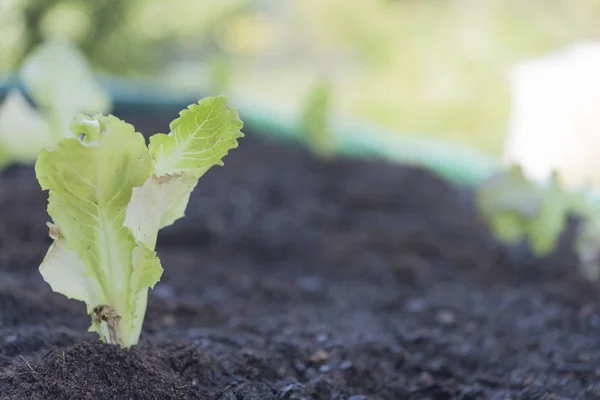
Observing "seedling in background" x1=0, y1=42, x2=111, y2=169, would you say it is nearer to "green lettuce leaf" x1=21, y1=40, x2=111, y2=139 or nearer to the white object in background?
"green lettuce leaf" x1=21, y1=40, x2=111, y2=139

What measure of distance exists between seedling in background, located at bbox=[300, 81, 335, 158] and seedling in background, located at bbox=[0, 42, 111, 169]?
3.26ft

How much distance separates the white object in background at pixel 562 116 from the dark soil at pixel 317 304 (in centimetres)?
36

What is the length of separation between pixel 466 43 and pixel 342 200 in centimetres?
276

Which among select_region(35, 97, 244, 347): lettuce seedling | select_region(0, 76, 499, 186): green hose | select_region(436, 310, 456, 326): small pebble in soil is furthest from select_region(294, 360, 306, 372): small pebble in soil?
select_region(0, 76, 499, 186): green hose

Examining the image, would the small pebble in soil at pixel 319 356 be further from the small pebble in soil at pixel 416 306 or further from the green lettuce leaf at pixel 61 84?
the green lettuce leaf at pixel 61 84

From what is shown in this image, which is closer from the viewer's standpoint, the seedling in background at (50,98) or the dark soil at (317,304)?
the dark soil at (317,304)

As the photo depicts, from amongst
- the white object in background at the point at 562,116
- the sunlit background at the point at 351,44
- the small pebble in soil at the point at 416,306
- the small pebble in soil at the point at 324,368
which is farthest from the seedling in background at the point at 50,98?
the sunlit background at the point at 351,44

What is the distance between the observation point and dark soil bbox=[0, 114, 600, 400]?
3.07ft

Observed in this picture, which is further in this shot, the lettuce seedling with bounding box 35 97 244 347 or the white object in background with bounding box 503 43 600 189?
the white object in background with bounding box 503 43 600 189

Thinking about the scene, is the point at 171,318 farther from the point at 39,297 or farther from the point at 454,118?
the point at 454,118

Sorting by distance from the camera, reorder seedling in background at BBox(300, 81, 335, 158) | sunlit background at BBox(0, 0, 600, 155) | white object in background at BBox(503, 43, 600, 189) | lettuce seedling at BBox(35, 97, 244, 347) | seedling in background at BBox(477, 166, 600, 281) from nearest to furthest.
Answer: lettuce seedling at BBox(35, 97, 244, 347) < seedling in background at BBox(477, 166, 600, 281) < white object in background at BBox(503, 43, 600, 189) < seedling in background at BBox(300, 81, 335, 158) < sunlit background at BBox(0, 0, 600, 155)

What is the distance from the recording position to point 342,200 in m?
2.52

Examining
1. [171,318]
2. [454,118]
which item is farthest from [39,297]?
[454,118]

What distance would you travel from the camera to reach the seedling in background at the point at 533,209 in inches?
71.0
